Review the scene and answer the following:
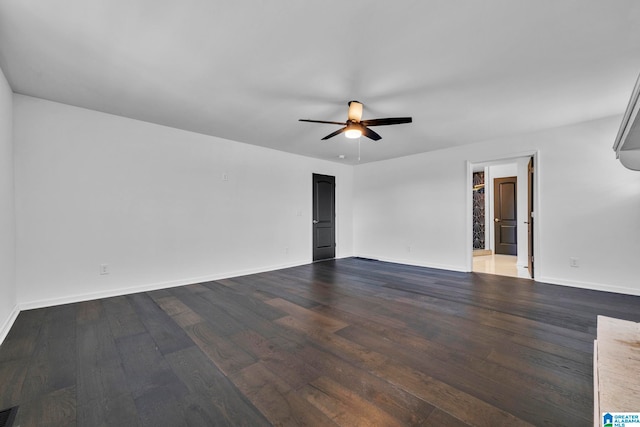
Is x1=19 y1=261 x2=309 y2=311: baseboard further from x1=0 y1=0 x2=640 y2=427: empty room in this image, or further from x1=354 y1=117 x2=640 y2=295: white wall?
x1=354 y1=117 x2=640 y2=295: white wall

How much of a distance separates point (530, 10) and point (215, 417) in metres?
3.16

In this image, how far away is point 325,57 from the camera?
91.8 inches

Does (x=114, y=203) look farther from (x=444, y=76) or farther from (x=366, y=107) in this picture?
(x=444, y=76)

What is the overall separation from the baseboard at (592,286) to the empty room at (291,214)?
0.04m

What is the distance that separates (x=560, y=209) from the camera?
13.6 feet

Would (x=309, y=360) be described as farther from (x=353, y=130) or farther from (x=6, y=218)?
(x=6, y=218)

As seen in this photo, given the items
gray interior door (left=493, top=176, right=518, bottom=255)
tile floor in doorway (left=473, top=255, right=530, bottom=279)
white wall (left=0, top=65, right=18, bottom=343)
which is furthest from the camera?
gray interior door (left=493, top=176, right=518, bottom=255)

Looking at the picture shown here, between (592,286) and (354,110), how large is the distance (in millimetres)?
4207

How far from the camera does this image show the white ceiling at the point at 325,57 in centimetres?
184

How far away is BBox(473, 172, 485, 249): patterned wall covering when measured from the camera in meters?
8.05

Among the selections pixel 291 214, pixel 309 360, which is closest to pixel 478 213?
pixel 291 214

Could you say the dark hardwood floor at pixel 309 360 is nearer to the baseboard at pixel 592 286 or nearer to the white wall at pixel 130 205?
the baseboard at pixel 592 286

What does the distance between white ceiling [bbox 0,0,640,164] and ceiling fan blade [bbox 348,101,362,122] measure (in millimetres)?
97

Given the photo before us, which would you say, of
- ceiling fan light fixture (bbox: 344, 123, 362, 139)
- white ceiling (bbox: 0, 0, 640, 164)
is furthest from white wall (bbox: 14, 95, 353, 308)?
ceiling fan light fixture (bbox: 344, 123, 362, 139)
